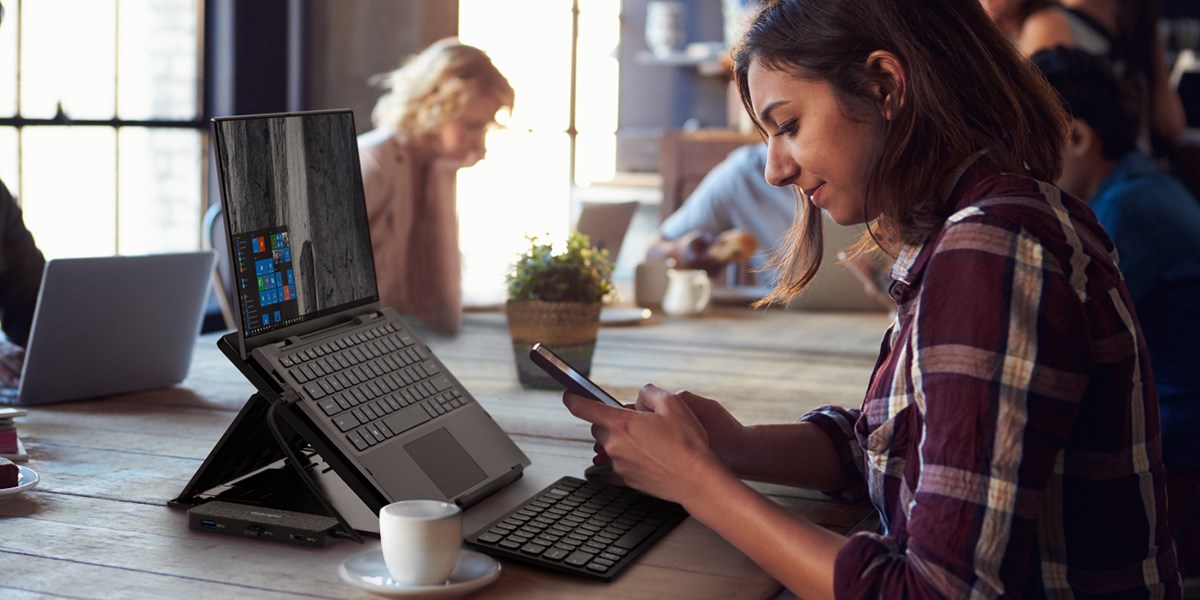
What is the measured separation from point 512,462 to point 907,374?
1.66ft

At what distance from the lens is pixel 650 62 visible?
20.5 feet

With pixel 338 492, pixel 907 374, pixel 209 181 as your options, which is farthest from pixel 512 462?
pixel 209 181

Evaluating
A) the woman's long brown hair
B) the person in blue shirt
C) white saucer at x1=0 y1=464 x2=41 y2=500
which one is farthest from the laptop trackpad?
the person in blue shirt

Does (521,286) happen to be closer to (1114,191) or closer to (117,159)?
(1114,191)

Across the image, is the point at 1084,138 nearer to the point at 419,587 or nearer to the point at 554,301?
the point at 554,301

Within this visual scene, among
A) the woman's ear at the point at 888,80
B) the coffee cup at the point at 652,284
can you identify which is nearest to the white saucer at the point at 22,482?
the woman's ear at the point at 888,80

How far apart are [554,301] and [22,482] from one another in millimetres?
914

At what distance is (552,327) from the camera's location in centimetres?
197

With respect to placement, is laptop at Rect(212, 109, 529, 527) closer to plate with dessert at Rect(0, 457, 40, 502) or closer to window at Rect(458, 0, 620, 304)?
plate with dessert at Rect(0, 457, 40, 502)

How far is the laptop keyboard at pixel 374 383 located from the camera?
1.19 m

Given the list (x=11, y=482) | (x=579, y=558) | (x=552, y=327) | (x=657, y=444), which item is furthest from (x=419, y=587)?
(x=552, y=327)

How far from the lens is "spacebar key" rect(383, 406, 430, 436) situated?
4.11ft

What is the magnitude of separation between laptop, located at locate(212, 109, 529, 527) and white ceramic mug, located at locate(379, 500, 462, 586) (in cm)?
18

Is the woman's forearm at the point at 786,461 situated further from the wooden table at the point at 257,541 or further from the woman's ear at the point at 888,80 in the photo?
the woman's ear at the point at 888,80
